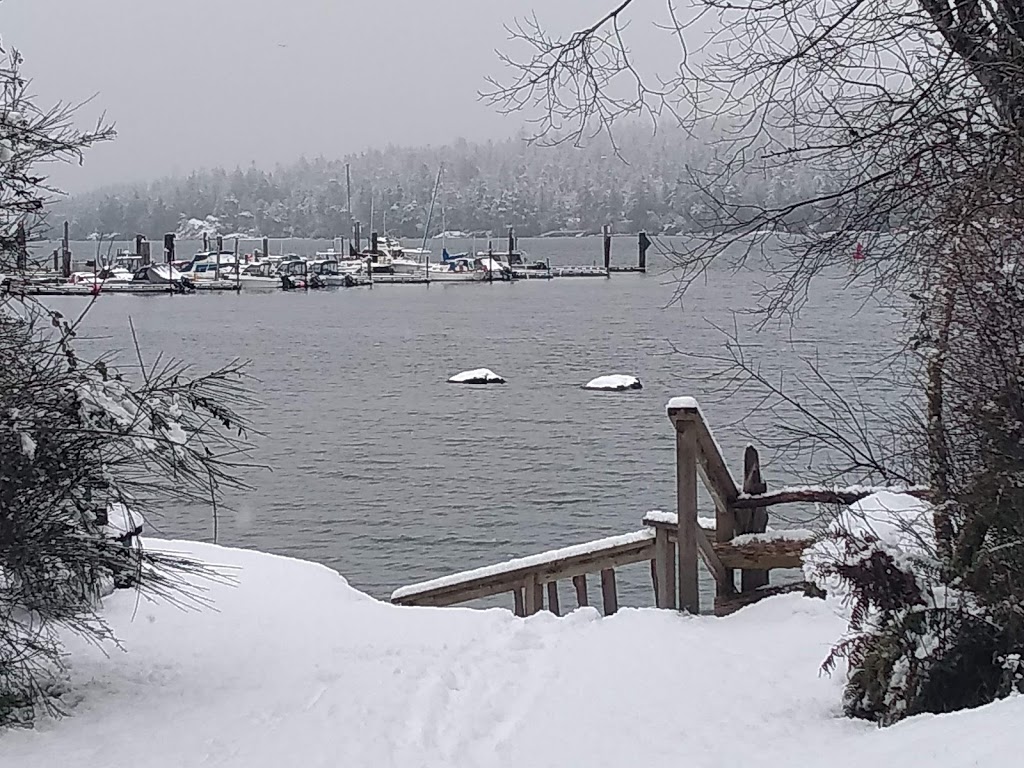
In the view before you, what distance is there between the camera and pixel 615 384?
132 feet

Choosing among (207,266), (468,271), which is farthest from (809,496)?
(207,266)

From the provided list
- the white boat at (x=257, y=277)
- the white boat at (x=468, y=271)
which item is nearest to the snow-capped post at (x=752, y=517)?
the white boat at (x=257, y=277)

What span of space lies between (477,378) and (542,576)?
113 feet

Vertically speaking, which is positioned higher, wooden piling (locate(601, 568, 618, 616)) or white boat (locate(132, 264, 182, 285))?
white boat (locate(132, 264, 182, 285))

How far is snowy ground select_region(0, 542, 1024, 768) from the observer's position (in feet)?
16.4

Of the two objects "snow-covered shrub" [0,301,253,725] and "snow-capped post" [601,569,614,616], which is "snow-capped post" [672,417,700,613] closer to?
"snow-capped post" [601,569,614,616]

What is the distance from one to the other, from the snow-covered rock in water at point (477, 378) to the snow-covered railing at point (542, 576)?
33299 mm

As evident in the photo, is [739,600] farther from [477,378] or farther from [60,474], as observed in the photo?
[477,378]

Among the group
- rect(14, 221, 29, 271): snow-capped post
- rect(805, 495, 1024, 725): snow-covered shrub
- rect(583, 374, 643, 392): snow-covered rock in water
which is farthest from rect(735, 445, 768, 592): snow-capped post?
rect(583, 374, 643, 392): snow-covered rock in water

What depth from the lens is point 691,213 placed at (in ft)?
24.3

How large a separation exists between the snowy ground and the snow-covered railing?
1005 mm

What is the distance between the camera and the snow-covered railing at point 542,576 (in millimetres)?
9039

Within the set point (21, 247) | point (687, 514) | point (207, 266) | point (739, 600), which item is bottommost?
point (739, 600)

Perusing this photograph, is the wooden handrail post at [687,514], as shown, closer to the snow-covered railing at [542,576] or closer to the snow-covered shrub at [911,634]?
the snow-covered railing at [542,576]
